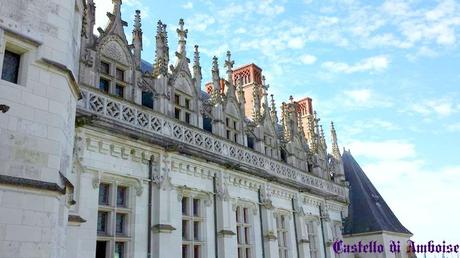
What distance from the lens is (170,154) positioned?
11352 mm

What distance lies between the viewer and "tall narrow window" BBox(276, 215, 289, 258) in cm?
1551

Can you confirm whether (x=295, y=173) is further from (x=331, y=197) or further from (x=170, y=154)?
(x=170, y=154)

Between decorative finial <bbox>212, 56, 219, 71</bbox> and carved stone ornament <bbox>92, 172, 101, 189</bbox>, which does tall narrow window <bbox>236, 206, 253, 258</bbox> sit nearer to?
decorative finial <bbox>212, 56, 219, 71</bbox>

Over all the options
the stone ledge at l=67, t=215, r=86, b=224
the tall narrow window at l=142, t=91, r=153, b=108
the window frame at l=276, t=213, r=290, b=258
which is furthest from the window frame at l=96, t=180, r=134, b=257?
the window frame at l=276, t=213, r=290, b=258

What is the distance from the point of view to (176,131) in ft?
38.9

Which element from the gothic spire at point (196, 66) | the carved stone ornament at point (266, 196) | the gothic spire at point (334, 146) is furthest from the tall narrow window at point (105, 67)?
the gothic spire at point (334, 146)

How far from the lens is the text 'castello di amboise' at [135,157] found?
19.6 ft

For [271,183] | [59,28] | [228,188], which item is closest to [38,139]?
[59,28]

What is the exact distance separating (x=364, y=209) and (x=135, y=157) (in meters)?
13.2

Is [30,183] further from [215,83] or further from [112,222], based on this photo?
[215,83]

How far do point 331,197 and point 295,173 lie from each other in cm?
281

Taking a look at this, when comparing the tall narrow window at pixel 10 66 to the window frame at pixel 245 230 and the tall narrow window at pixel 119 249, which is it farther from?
the window frame at pixel 245 230

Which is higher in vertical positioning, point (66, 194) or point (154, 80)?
point (154, 80)

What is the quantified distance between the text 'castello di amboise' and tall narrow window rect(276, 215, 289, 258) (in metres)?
0.05
